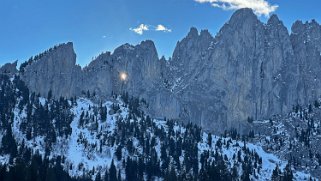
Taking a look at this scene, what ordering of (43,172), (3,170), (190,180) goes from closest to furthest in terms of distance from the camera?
(3,170) → (43,172) → (190,180)

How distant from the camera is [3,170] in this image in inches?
6058

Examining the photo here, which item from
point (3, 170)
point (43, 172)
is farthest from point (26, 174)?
point (43, 172)

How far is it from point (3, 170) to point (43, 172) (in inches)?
1340

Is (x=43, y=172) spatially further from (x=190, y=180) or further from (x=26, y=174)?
(x=190, y=180)

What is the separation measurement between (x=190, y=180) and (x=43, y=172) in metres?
55.1

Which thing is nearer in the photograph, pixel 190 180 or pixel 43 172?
pixel 43 172

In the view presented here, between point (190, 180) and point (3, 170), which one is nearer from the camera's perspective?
point (3, 170)

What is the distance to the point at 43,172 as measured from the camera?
614ft

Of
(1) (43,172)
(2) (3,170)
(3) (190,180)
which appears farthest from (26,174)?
(3) (190,180)

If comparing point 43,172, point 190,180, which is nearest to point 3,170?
point 43,172

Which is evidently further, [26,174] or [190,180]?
[190,180]

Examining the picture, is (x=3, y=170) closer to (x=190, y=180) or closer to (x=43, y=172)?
(x=43, y=172)

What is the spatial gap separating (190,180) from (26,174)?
216 feet

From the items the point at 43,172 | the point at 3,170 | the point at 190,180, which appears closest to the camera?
the point at 3,170
